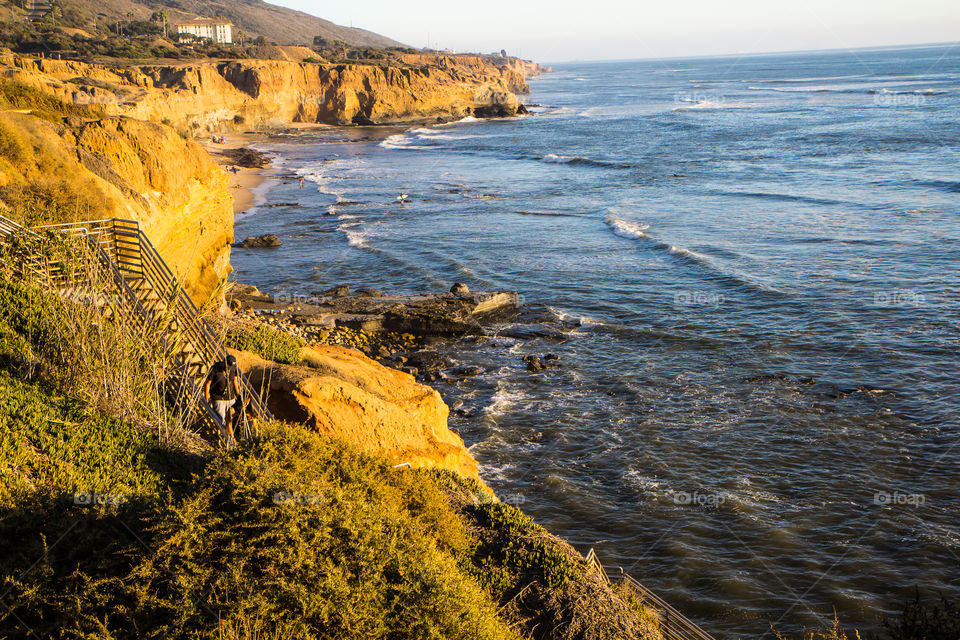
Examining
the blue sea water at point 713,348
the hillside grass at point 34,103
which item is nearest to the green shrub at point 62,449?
the blue sea water at point 713,348

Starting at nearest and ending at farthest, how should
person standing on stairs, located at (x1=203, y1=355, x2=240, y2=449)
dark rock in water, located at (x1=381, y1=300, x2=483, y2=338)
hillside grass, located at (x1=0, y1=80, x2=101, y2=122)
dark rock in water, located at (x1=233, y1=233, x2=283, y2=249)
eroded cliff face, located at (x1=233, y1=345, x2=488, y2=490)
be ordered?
person standing on stairs, located at (x1=203, y1=355, x2=240, y2=449) → eroded cliff face, located at (x1=233, y1=345, x2=488, y2=490) → hillside grass, located at (x1=0, y1=80, x2=101, y2=122) → dark rock in water, located at (x1=381, y1=300, x2=483, y2=338) → dark rock in water, located at (x1=233, y1=233, x2=283, y2=249)

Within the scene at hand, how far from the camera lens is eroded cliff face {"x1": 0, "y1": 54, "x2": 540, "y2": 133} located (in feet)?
218

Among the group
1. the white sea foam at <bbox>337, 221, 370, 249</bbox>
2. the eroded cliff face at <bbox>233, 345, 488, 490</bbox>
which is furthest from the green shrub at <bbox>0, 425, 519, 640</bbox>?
the white sea foam at <bbox>337, 221, 370, 249</bbox>

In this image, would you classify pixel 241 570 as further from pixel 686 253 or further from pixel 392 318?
pixel 686 253

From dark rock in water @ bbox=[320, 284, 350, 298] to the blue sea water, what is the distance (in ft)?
4.95

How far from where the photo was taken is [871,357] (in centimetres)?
2191

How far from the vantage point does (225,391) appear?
9.32 meters

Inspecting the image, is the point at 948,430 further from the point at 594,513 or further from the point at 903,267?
the point at 903,267

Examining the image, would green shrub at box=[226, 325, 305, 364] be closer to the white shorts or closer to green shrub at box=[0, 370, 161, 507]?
the white shorts

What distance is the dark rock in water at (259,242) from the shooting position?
36.7 m

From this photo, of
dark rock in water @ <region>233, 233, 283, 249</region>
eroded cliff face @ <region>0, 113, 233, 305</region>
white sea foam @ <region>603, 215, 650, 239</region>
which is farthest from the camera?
white sea foam @ <region>603, 215, 650, 239</region>

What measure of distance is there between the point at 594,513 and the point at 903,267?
2246 cm

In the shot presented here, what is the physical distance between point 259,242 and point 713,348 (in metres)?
24.2

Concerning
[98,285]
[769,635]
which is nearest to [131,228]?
[98,285]
